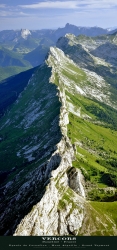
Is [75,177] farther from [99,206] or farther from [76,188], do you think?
[99,206]

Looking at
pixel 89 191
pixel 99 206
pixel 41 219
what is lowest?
pixel 89 191

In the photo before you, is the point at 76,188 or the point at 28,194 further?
the point at 76,188

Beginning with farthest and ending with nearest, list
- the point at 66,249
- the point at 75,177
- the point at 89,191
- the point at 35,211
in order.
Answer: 1. the point at 89,191
2. the point at 75,177
3. the point at 35,211
4. the point at 66,249

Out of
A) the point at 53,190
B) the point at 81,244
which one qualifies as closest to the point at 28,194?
the point at 53,190

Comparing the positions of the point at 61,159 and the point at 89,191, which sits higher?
the point at 61,159

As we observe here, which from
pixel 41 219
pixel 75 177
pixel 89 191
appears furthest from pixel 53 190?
pixel 89 191

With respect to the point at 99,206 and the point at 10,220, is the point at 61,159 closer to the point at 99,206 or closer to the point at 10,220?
the point at 99,206

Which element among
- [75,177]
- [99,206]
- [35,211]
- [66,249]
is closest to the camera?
[66,249]

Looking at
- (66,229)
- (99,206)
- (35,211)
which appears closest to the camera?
(35,211)

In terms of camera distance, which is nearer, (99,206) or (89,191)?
(99,206)
